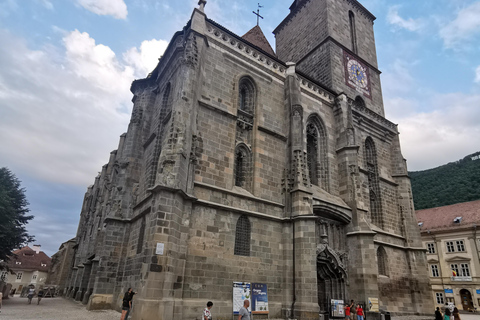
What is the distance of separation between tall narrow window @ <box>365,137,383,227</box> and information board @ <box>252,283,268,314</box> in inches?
412

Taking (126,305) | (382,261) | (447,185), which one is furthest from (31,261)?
(447,185)

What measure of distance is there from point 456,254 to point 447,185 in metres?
27.1

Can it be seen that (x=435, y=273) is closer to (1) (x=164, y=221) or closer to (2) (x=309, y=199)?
(2) (x=309, y=199)

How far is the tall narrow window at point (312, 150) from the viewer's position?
18172mm

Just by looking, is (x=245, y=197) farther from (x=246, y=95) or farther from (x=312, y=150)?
(x=312, y=150)

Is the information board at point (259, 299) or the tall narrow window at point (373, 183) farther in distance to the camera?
the tall narrow window at point (373, 183)

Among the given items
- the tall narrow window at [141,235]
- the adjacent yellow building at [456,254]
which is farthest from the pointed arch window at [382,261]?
the adjacent yellow building at [456,254]

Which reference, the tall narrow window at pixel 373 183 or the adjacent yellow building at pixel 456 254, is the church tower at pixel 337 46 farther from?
the adjacent yellow building at pixel 456 254

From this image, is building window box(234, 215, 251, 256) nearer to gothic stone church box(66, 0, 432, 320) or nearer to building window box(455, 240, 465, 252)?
gothic stone church box(66, 0, 432, 320)

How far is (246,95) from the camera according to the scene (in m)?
16.7

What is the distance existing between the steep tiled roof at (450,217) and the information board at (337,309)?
2537 cm

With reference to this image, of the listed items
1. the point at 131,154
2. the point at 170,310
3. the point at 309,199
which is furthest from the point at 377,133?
the point at 170,310

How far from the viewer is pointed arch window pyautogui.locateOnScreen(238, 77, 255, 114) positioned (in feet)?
53.5

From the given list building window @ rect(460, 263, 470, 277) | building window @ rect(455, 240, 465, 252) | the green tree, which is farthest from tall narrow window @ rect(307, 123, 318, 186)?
building window @ rect(460, 263, 470, 277)
